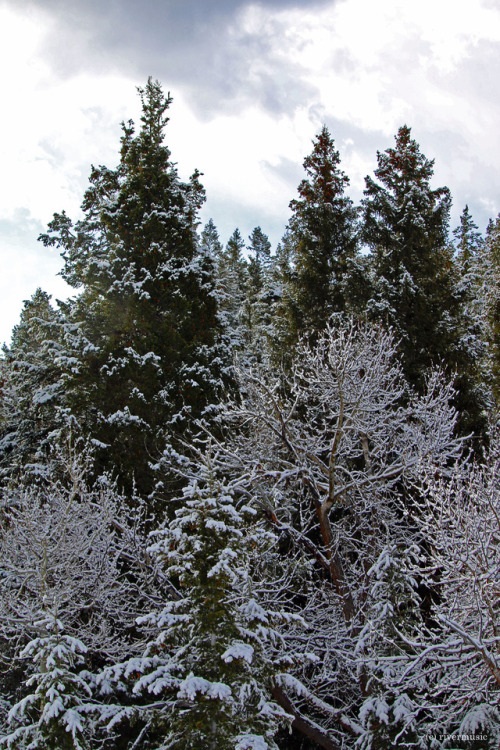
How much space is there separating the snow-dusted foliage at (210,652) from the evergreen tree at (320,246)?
388 inches

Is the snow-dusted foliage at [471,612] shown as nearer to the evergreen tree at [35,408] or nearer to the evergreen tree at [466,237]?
the evergreen tree at [35,408]

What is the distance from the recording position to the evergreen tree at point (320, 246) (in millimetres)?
16469

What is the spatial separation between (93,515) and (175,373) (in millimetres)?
4387

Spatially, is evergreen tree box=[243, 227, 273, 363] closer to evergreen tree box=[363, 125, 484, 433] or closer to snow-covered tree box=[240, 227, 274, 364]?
snow-covered tree box=[240, 227, 274, 364]

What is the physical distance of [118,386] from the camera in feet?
42.4

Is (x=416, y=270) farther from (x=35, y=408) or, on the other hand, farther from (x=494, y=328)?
(x=35, y=408)

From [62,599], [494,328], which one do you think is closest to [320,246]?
[494,328]

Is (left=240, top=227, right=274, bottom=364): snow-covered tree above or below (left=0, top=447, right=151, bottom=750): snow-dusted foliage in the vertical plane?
above

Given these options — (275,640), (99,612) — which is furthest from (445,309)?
(99,612)

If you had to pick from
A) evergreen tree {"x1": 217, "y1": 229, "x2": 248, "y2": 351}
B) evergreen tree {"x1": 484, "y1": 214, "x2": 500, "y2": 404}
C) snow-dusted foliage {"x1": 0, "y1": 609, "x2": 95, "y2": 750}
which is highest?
evergreen tree {"x1": 217, "y1": 229, "x2": 248, "y2": 351}

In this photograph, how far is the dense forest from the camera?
7109 mm

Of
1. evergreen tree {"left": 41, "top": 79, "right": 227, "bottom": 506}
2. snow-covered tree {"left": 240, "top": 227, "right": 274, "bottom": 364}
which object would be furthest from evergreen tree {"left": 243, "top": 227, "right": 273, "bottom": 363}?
evergreen tree {"left": 41, "top": 79, "right": 227, "bottom": 506}

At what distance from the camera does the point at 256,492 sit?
10.3 metres

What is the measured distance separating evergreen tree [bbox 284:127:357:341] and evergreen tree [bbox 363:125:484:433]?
0.96m
